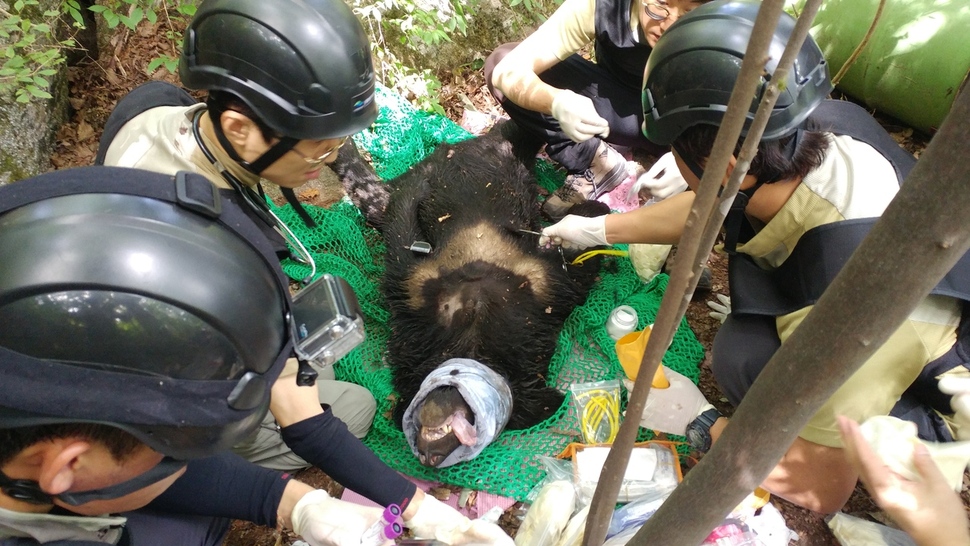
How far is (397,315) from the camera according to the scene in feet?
10.0

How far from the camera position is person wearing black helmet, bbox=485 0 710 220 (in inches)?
111

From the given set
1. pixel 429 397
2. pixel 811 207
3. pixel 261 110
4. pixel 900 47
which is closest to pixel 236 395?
pixel 261 110

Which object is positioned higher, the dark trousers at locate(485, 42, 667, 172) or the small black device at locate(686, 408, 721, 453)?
the dark trousers at locate(485, 42, 667, 172)

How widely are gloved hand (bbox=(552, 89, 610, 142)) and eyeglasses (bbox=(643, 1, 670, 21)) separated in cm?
50

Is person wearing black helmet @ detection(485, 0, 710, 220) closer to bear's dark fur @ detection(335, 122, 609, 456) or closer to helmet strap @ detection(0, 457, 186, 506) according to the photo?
bear's dark fur @ detection(335, 122, 609, 456)

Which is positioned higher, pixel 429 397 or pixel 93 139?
pixel 93 139

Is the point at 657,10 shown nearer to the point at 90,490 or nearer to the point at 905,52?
the point at 905,52

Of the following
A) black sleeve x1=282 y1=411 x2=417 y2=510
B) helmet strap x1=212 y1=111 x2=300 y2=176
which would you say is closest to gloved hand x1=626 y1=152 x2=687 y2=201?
helmet strap x1=212 y1=111 x2=300 y2=176

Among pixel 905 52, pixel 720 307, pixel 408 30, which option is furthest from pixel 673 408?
pixel 408 30

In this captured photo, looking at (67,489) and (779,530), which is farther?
(779,530)

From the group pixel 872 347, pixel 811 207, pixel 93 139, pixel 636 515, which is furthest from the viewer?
pixel 93 139

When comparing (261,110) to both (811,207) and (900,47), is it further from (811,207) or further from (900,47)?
(900,47)

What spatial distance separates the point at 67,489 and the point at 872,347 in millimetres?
1442

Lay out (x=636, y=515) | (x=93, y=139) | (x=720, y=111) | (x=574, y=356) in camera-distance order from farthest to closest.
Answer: (x=93, y=139) → (x=574, y=356) → (x=636, y=515) → (x=720, y=111)
